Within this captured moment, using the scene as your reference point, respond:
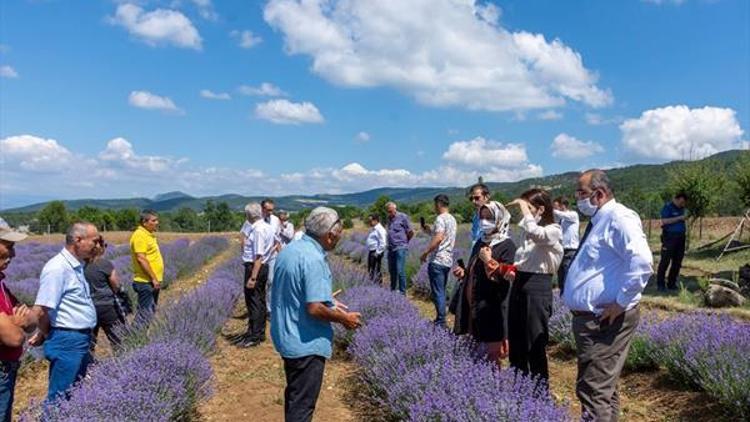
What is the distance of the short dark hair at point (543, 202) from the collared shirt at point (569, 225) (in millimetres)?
4026

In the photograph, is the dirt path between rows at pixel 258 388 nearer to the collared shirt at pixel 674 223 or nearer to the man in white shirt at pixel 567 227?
the man in white shirt at pixel 567 227

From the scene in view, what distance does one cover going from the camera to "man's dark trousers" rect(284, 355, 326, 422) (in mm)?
2805

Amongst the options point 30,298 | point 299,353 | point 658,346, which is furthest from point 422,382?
point 30,298

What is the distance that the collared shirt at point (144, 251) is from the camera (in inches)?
217

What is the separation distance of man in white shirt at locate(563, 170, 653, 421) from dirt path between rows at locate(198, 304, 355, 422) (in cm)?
200

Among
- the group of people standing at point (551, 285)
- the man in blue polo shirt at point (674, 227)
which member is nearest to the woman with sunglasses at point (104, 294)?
the group of people standing at point (551, 285)

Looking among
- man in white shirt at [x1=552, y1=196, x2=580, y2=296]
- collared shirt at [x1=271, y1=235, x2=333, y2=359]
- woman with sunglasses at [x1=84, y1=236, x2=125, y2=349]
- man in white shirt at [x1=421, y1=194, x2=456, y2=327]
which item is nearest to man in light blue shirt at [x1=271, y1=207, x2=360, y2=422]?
collared shirt at [x1=271, y1=235, x2=333, y2=359]

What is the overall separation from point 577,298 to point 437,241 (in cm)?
304

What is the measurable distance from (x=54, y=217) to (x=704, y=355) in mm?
62689

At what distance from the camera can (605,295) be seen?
2.84m

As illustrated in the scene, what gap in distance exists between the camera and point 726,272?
10.2 m

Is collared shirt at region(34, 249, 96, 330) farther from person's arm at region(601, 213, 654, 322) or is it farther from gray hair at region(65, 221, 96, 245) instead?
person's arm at region(601, 213, 654, 322)

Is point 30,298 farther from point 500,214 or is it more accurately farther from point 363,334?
point 500,214

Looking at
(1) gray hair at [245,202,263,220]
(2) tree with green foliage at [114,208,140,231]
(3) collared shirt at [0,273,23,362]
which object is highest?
(1) gray hair at [245,202,263,220]
